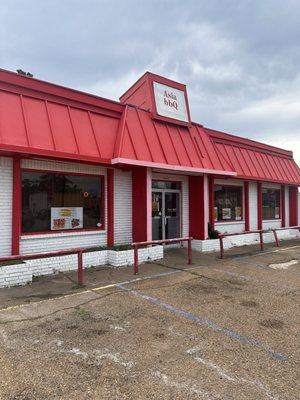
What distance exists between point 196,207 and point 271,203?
6707 mm

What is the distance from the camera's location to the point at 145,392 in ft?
10.6

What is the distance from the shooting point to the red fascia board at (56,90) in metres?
8.15

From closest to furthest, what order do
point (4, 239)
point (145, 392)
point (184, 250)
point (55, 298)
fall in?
point (145, 392)
point (55, 298)
point (4, 239)
point (184, 250)

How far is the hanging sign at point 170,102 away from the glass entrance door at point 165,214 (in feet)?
9.07

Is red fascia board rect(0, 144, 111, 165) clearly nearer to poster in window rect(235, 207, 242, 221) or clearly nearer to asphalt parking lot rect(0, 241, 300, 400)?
asphalt parking lot rect(0, 241, 300, 400)

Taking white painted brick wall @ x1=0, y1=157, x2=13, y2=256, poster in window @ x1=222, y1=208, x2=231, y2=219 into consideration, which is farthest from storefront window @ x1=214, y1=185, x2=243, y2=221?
white painted brick wall @ x1=0, y1=157, x2=13, y2=256

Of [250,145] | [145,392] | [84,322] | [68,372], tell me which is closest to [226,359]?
[145,392]

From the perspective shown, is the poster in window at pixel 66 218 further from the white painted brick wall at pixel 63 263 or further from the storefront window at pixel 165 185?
the storefront window at pixel 165 185

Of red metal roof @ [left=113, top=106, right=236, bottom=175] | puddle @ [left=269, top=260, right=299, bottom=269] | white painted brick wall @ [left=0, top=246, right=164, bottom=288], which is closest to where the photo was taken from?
white painted brick wall @ [left=0, top=246, right=164, bottom=288]

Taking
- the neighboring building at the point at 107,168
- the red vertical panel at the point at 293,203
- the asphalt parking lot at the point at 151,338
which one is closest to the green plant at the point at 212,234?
the neighboring building at the point at 107,168

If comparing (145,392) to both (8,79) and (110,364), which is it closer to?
(110,364)

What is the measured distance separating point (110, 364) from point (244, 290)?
3.93 metres

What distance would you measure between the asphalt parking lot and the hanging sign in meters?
6.11

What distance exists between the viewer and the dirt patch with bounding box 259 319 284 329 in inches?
196
